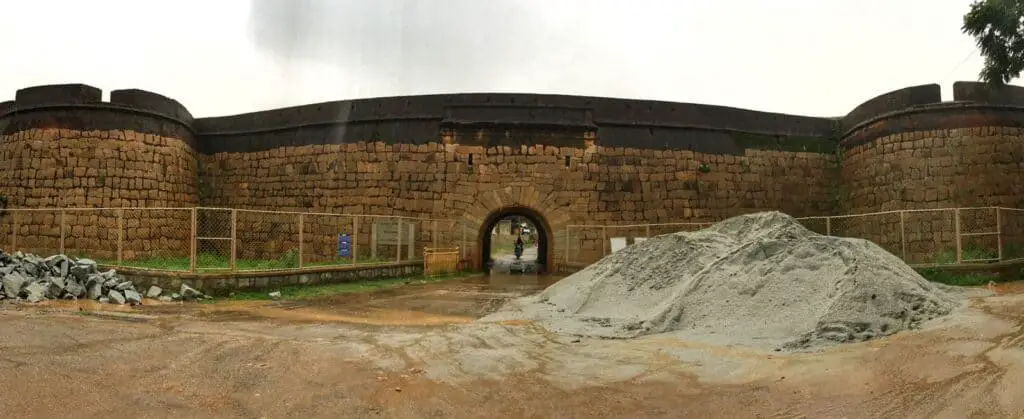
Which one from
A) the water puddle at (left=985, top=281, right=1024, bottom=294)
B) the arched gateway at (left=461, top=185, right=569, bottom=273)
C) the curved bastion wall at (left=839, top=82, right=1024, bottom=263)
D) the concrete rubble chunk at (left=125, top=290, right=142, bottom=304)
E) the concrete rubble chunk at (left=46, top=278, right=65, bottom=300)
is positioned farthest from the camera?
the arched gateway at (left=461, top=185, right=569, bottom=273)

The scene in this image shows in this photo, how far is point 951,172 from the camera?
14789 mm

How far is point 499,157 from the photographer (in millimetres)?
16906

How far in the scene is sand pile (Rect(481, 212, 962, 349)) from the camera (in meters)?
5.79

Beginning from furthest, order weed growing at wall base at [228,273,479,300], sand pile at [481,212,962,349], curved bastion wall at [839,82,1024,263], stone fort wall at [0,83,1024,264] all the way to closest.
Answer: stone fort wall at [0,83,1024,264]
curved bastion wall at [839,82,1024,263]
weed growing at wall base at [228,273,479,300]
sand pile at [481,212,962,349]

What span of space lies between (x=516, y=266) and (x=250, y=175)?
9.67 meters

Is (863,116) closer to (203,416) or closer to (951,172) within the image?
(951,172)

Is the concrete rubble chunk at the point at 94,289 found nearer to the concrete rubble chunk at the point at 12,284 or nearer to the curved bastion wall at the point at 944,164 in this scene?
the concrete rubble chunk at the point at 12,284

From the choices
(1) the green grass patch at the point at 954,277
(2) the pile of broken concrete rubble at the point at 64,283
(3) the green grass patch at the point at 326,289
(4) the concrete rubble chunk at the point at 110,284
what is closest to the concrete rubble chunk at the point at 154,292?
(2) the pile of broken concrete rubble at the point at 64,283

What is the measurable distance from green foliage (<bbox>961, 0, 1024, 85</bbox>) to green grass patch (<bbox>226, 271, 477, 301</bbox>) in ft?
44.3

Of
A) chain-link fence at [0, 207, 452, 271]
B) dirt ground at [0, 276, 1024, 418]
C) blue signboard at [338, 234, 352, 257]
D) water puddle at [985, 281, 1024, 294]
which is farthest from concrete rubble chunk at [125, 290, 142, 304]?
water puddle at [985, 281, 1024, 294]

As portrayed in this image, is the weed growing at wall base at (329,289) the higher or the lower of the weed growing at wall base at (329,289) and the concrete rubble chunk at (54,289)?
the lower

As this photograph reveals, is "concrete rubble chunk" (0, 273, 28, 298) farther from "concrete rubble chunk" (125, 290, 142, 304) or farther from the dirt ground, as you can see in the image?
the dirt ground

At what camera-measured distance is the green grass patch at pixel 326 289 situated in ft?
34.0

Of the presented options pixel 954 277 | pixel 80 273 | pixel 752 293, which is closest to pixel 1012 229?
pixel 954 277
